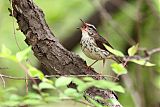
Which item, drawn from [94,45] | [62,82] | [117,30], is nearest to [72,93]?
[62,82]

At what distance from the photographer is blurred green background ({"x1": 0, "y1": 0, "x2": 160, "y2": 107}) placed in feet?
16.7

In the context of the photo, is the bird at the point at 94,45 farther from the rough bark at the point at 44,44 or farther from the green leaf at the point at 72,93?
the green leaf at the point at 72,93

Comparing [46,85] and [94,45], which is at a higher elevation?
[94,45]

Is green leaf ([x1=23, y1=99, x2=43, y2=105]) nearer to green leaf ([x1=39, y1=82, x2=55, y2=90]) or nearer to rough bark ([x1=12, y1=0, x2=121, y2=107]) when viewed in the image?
green leaf ([x1=39, y1=82, x2=55, y2=90])

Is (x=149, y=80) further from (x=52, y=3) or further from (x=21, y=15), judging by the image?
(x=21, y=15)

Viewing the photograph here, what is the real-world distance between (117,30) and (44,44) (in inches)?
96.4

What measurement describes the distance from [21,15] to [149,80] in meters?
3.22

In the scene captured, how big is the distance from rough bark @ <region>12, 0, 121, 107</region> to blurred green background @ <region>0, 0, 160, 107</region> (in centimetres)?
212

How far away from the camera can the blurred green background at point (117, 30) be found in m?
5.10

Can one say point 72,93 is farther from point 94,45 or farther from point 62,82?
point 94,45

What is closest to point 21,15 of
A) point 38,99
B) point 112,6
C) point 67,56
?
point 67,56

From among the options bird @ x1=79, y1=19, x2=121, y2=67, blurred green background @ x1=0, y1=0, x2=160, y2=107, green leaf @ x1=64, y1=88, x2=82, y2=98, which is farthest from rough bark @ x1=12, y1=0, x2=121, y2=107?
blurred green background @ x1=0, y1=0, x2=160, y2=107

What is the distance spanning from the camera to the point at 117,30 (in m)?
5.01

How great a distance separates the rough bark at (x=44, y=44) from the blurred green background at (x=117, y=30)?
2119 mm
